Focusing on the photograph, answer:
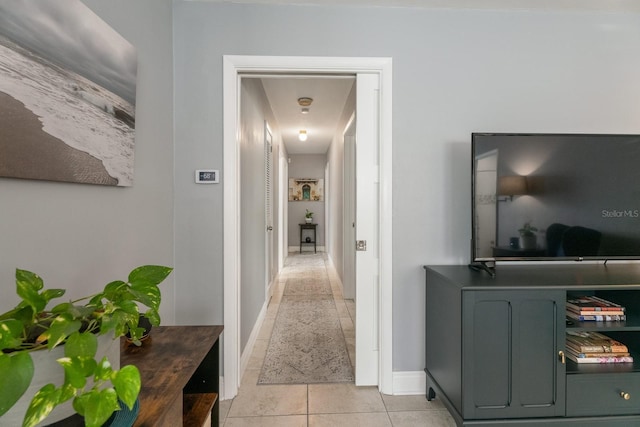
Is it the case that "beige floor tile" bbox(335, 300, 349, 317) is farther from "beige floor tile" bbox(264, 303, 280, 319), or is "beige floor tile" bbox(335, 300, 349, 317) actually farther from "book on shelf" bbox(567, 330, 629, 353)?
"book on shelf" bbox(567, 330, 629, 353)

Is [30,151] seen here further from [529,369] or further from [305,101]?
[305,101]

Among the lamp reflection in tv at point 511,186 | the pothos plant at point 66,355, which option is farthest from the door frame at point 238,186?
the pothos plant at point 66,355

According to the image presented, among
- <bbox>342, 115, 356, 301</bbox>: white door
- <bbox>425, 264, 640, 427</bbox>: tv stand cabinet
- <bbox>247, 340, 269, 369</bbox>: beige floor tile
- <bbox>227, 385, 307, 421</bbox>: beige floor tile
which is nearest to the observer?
<bbox>425, 264, 640, 427</bbox>: tv stand cabinet

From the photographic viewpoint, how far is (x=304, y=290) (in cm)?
446

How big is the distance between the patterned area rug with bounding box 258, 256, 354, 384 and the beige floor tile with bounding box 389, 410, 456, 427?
0.45 m

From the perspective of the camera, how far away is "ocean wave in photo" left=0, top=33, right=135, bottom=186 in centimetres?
85

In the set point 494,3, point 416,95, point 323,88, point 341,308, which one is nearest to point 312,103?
point 323,88

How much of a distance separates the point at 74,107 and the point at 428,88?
1.87 metres

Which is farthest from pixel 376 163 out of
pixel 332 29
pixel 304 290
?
pixel 304 290

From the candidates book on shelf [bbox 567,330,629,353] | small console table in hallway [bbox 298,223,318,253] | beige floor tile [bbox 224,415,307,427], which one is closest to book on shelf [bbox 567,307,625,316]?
book on shelf [bbox 567,330,629,353]

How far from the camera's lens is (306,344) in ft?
8.93

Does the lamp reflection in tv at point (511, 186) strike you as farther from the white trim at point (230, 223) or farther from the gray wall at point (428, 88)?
the white trim at point (230, 223)

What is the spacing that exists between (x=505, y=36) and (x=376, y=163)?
3.88 ft

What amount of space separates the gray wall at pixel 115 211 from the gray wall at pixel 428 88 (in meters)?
0.15
